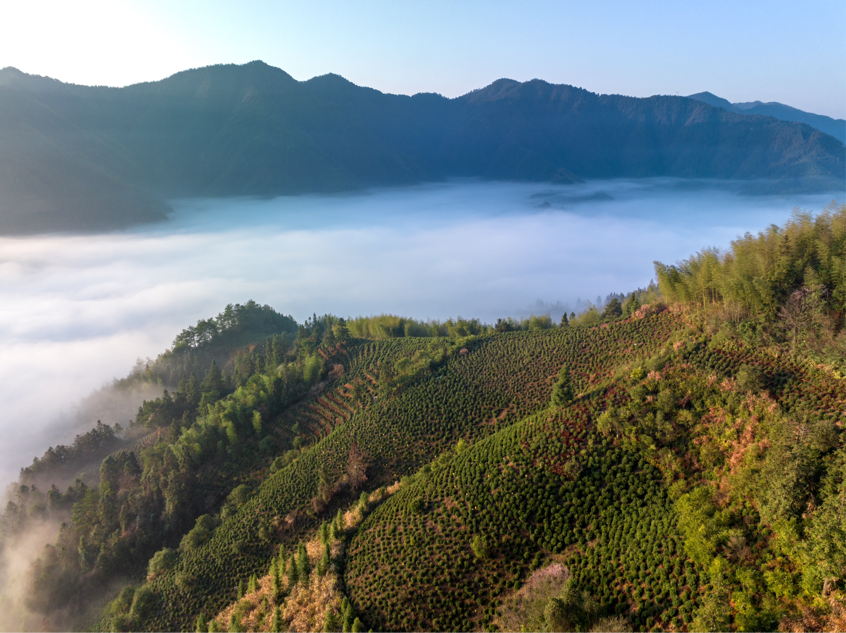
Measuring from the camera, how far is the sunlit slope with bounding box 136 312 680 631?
64500 millimetres

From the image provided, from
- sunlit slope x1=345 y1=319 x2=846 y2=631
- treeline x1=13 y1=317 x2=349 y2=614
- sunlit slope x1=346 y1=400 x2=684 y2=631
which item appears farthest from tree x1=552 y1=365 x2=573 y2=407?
treeline x1=13 y1=317 x2=349 y2=614

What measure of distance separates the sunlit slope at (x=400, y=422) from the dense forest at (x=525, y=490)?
1.31ft

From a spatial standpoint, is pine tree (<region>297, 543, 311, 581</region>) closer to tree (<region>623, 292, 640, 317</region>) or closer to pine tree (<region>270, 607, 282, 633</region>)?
pine tree (<region>270, 607, 282, 633</region>)

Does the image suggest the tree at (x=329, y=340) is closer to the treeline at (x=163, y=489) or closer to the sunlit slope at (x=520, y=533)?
the treeline at (x=163, y=489)

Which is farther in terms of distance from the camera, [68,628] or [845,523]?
[68,628]

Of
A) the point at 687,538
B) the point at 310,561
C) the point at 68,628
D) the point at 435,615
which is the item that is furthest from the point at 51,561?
the point at 687,538

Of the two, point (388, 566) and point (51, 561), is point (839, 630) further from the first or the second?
point (51, 561)

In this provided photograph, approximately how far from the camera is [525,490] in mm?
49625

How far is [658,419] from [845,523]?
1903 cm

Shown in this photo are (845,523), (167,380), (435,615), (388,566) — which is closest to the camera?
(845,523)

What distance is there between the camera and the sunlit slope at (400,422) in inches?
2539

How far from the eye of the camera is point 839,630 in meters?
26.6

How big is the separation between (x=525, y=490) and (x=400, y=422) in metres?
31.8

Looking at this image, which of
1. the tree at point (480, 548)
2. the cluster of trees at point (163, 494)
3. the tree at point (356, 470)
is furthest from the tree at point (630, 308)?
the cluster of trees at point (163, 494)
